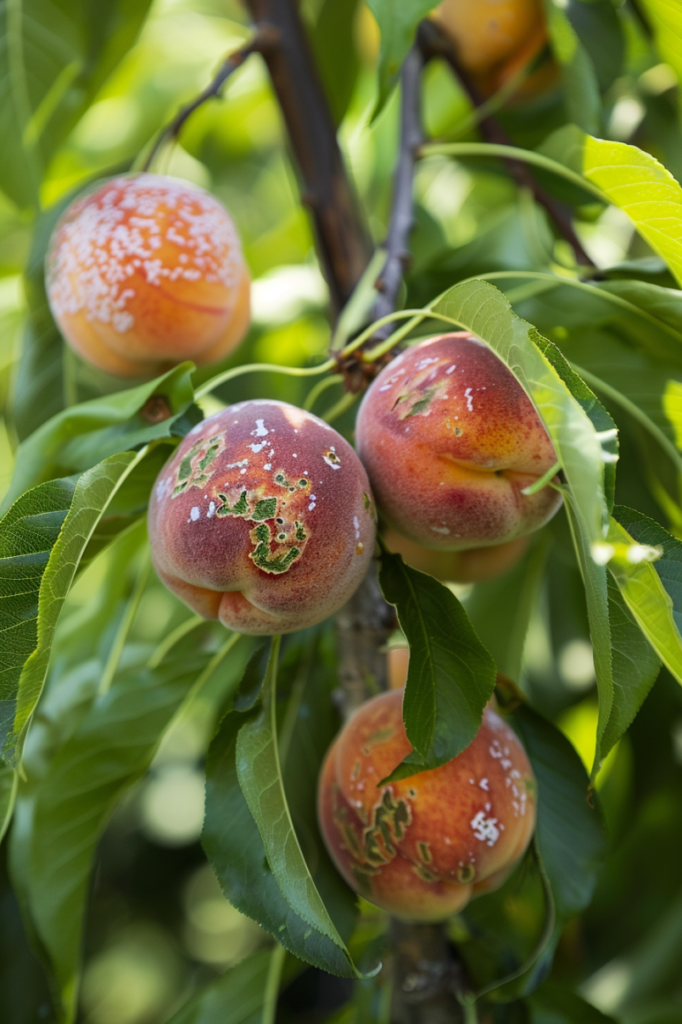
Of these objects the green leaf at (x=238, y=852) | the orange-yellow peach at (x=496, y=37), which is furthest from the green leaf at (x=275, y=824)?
the orange-yellow peach at (x=496, y=37)

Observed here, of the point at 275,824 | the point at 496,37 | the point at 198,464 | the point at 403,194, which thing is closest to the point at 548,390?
the point at 198,464

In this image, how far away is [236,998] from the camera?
1.01 meters

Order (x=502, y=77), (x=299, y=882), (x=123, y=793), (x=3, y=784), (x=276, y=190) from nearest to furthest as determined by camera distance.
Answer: (x=299, y=882) → (x=3, y=784) → (x=123, y=793) → (x=502, y=77) → (x=276, y=190)

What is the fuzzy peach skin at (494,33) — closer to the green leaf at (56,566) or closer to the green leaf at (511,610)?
the green leaf at (511,610)

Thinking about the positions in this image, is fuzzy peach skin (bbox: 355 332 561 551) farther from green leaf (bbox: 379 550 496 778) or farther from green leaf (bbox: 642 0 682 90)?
green leaf (bbox: 642 0 682 90)

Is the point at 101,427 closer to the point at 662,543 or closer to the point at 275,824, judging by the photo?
the point at 275,824

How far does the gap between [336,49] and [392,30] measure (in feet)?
2.21

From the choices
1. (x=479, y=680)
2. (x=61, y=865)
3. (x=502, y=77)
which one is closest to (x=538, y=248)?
(x=502, y=77)

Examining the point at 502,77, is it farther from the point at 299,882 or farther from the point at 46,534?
the point at 299,882

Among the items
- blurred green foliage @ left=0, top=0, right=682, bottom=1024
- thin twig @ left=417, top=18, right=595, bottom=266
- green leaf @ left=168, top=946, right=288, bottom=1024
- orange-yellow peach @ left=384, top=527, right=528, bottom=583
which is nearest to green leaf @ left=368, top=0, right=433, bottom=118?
blurred green foliage @ left=0, top=0, right=682, bottom=1024

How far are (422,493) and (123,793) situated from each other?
545 mm

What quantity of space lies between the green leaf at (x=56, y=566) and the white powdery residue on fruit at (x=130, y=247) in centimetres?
25

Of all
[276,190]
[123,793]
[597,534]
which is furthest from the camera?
[276,190]

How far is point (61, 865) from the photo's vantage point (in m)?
0.93
